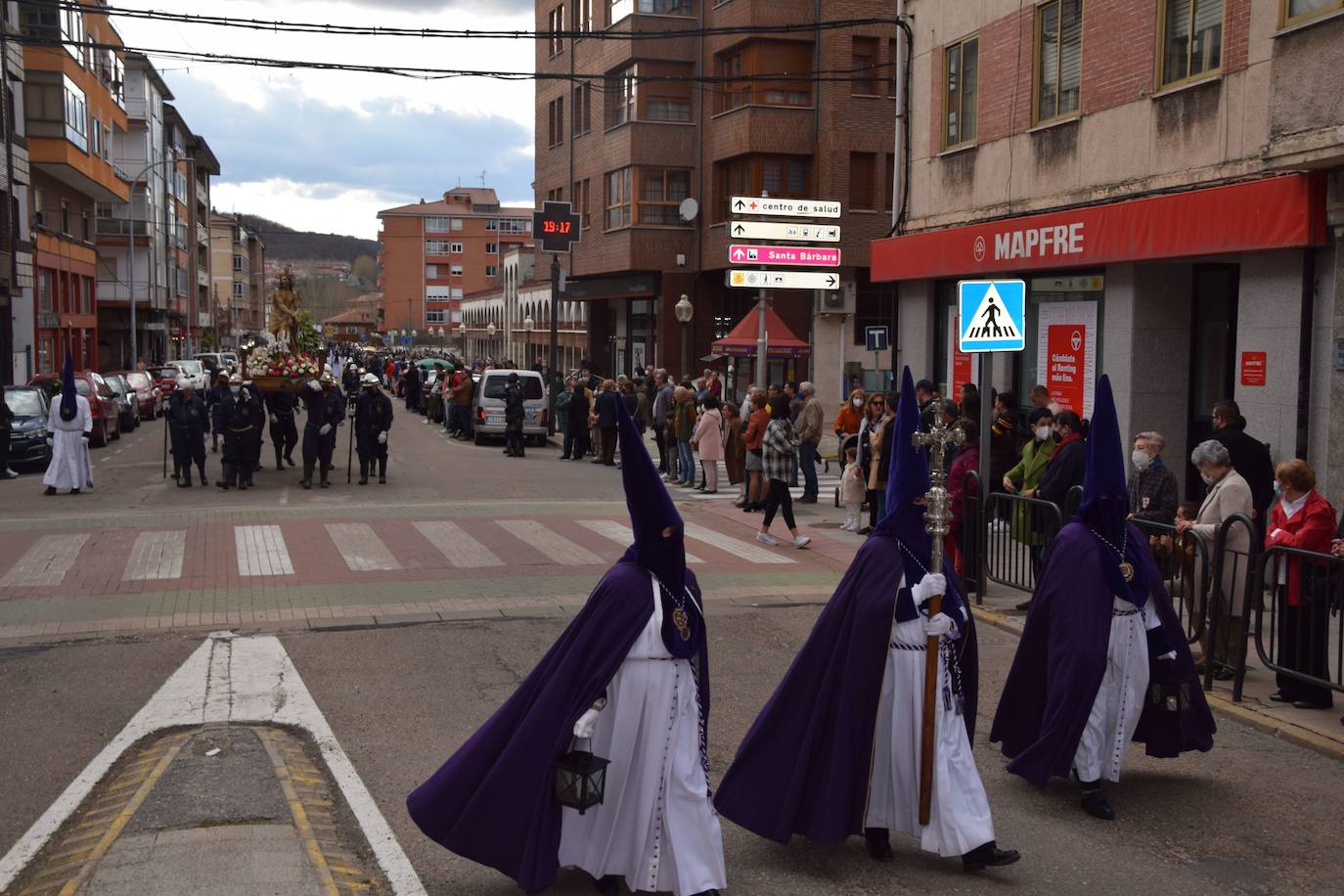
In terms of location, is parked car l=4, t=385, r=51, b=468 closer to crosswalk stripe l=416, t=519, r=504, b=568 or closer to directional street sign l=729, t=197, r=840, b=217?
crosswalk stripe l=416, t=519, r=504, b=568

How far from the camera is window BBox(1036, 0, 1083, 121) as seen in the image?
1692cm

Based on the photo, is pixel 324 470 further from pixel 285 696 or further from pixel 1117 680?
pixel 1117 680

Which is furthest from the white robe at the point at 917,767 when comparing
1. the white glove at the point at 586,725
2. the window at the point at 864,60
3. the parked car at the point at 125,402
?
the window at the point at 864,60

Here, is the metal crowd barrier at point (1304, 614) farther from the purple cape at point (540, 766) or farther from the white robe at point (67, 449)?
the white robe at point (67, 449)

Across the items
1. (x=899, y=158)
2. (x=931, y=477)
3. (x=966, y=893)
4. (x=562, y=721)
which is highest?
(x=899, y=158)

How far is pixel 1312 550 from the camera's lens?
8.11m

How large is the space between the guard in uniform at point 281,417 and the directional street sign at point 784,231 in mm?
8327

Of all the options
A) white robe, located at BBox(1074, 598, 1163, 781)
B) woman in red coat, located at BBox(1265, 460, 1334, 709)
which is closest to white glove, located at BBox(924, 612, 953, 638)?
white robe, located at BBox(1074, 598, 1163, 781)

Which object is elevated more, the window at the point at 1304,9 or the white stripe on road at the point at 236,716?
the window at the point at 1304,9

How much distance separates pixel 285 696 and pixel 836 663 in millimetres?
4182

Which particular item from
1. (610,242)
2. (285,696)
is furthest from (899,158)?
(610,242)

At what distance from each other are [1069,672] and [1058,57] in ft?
43.2

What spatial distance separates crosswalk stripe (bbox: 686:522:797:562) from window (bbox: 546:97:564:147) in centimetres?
3094

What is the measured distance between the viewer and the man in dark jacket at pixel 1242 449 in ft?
36.2
